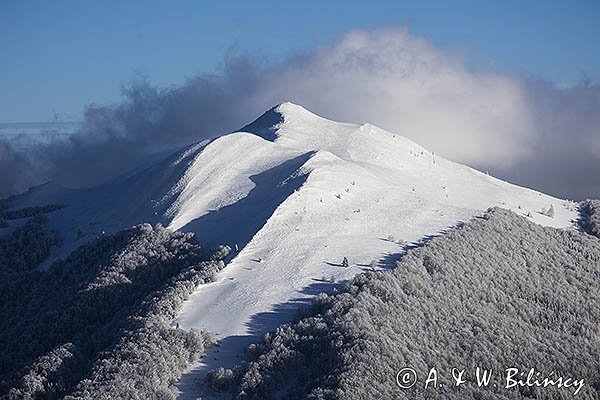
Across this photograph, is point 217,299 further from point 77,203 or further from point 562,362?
point 77,203

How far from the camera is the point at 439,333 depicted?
92.9 feet

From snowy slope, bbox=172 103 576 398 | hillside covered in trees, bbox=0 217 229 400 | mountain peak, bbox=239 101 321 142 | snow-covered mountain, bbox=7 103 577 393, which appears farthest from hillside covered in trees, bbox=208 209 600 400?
mountain peak, bbox=239 101 321 142

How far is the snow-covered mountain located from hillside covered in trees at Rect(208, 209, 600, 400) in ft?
6.82

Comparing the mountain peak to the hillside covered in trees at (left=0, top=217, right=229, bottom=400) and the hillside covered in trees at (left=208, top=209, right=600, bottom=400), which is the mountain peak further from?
the hillside covered in trees at (left=208, top=209, right=600, bottom=400)

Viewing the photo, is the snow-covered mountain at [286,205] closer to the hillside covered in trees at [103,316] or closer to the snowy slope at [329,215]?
the snowy slope at [329,215]

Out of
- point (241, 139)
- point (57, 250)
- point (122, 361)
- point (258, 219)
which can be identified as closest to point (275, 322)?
point (122, 361)

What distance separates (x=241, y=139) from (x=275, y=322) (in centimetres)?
3101

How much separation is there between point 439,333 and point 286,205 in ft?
50.0

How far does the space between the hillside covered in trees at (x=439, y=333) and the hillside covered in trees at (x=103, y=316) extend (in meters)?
2.72

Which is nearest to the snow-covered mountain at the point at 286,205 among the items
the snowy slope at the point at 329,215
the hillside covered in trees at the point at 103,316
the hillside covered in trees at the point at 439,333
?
the snowy slope at the point at 329,215

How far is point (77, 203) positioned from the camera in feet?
206

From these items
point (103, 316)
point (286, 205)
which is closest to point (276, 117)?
point (286, 205)

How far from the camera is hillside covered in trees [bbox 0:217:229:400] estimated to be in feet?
86.0

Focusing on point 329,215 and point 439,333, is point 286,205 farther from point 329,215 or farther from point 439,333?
point 439,333
